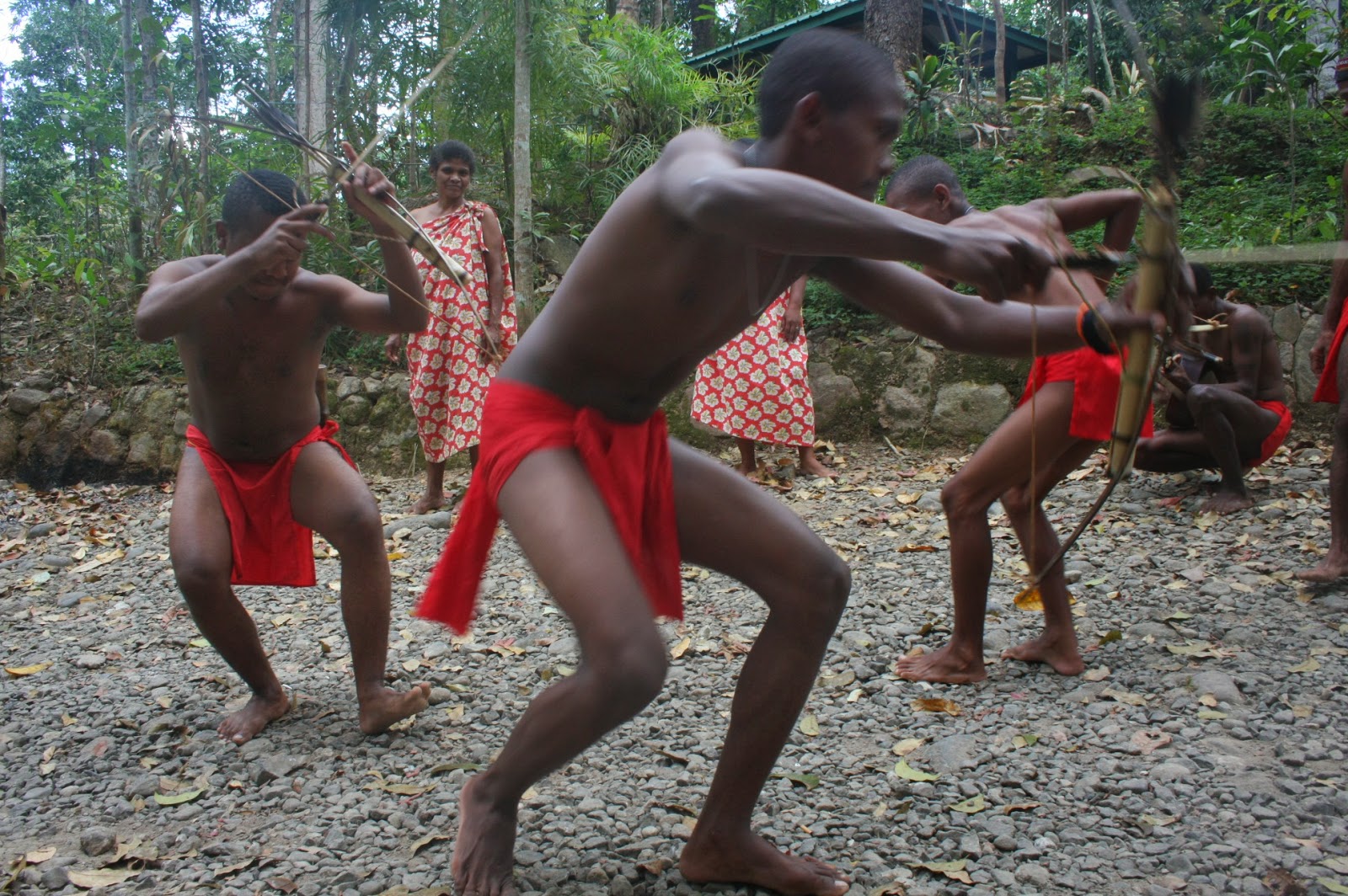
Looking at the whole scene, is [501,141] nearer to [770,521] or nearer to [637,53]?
[637,53]

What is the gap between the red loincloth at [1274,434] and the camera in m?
5.07

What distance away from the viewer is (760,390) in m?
6.14

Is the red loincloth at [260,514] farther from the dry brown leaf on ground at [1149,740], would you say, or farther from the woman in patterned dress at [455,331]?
the woman in patterned dress at [455,331]

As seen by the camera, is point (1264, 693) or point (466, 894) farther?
point (1264, 693)

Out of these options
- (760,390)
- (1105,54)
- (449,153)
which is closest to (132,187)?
(449,153)

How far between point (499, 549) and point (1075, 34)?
1463 cm

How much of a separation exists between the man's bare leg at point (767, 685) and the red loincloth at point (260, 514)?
1699mm

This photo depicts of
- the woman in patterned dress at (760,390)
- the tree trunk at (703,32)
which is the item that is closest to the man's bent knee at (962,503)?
the woman in patterned dress at (760,390)

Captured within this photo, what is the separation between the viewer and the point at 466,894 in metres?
2.05

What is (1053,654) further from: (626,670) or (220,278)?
(220,278)

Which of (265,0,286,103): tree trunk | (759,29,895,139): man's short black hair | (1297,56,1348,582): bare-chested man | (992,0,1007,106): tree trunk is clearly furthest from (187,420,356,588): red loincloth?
(992,0,1007,106): tree trunk

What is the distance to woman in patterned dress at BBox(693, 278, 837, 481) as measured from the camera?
6145 mm

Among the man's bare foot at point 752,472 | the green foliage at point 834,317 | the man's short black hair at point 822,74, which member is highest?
the man's short black hair at point 822,74

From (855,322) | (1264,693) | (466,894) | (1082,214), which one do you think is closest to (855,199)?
(466,894)
